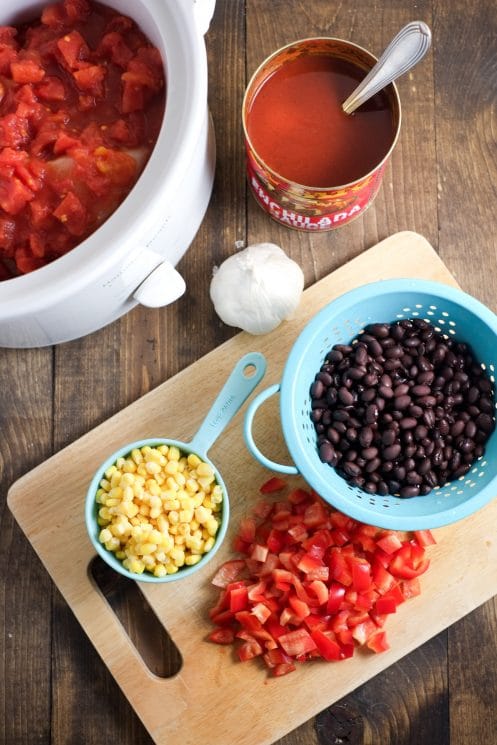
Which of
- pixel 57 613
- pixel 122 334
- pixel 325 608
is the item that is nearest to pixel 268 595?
pixel 325 608

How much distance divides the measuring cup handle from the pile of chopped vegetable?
0.18m

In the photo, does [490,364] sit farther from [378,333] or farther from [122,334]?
[122,334]

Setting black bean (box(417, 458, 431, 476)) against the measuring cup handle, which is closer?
black bean (box(417, 458, 431, 476))

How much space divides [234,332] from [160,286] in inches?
13.2

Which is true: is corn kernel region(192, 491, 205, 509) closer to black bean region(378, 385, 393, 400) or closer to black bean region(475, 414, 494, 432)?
black bean region(378, 385, 393, 400)

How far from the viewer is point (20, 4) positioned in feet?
5.07

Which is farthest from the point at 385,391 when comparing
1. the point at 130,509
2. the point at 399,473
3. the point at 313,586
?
the point at 130,509

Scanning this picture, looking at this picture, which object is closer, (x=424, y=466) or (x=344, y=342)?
(x=424, y=466)

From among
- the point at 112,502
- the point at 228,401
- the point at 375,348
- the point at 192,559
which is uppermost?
the point at 375,348

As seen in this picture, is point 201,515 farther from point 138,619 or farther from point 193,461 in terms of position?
point 138,619

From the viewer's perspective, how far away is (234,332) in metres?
1.83

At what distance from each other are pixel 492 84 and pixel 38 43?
1037mm

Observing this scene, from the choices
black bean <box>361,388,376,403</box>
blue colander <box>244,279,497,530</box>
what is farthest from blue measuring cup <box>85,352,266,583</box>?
black bean <box>361,388,376,403</box>

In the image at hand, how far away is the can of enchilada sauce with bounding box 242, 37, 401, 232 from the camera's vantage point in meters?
1.63
